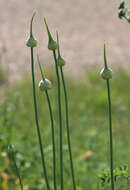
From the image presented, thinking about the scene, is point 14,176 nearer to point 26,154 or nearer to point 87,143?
point 26,154

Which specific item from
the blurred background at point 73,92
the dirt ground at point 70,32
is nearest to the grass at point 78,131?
the blurred background at point 73,92

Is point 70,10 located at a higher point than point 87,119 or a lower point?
higher

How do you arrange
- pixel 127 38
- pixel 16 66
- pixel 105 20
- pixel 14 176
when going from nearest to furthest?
1. pixel 14 176
2. pixel 16 66
3. pixel 127 38
4. pixel 105 20

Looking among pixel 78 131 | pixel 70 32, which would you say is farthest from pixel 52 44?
pixel 70 32

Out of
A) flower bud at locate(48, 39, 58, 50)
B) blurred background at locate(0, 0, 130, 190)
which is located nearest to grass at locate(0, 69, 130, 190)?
blurred background at locate(0, 0, 130, 190)

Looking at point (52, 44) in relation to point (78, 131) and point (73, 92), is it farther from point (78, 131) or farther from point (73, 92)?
point (73, 92)

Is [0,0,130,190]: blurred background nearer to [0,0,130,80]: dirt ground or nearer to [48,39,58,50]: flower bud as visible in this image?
[0,0,130,80]: dirt ground

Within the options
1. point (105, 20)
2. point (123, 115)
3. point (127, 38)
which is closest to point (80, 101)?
point (123, 115)
